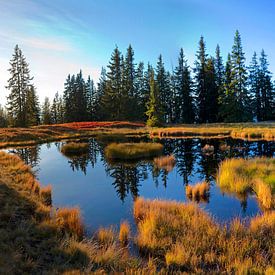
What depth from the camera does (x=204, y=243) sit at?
265 inches

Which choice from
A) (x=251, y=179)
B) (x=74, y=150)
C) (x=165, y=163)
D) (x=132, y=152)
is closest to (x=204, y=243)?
(x=251, y=179)

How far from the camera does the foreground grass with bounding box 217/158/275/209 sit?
10490 mm

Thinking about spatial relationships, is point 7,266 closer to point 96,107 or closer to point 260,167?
point 260,167

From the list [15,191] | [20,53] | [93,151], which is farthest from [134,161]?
[20,53]

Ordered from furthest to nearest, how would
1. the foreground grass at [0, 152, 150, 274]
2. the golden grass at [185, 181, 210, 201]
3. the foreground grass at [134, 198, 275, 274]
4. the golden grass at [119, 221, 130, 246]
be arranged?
the golden grass at [185, 181, 210, 201] → the golden grass at [119, 221, 130, 246] → the foreground grass at [134, 198, 275, 274] → the foreground grass at [0, 152, 150, 274]

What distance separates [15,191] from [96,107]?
203 ft

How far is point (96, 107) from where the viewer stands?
71.2m

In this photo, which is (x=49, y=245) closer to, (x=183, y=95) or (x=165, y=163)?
(x=165, y=163)

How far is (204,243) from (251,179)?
7006 mm

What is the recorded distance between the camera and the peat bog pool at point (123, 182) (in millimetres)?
10086

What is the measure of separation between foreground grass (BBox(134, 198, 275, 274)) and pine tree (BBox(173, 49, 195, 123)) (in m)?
52.4

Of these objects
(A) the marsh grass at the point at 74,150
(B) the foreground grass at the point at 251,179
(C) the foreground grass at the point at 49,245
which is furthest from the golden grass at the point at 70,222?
(A) the marsh grass at the point at 74,150

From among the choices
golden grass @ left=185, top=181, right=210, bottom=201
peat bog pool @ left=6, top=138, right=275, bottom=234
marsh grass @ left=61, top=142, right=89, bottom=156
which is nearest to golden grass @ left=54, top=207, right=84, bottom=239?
peat bog pool @ left=6, top=138, right=275, bottom=234

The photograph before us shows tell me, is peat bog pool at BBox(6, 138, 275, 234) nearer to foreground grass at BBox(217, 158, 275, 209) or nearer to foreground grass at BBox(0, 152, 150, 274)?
foreground grass at BBox(217, 158, 275, 209)
